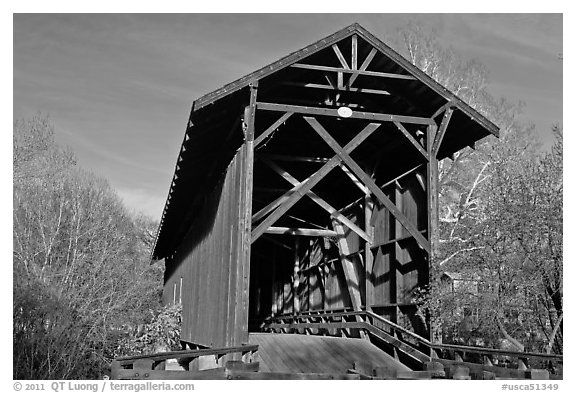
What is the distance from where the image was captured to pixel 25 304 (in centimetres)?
1318

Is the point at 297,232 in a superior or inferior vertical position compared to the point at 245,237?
superior

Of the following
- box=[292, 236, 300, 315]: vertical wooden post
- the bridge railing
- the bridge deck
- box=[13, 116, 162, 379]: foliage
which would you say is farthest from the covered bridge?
box=[13, 116, 162, 379]: foliage

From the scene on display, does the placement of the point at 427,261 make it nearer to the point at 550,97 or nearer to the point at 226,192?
the point at 226,192

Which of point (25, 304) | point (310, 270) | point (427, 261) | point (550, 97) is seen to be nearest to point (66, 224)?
point (25, 304)

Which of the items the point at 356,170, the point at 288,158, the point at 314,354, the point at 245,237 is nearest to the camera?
the point at 245,237

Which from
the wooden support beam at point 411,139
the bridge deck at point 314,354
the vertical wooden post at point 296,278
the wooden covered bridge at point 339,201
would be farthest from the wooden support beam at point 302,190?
the vertical wooden post at point 296,278

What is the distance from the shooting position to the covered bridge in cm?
968

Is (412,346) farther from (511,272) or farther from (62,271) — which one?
(62,271)

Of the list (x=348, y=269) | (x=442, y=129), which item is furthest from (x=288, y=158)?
(x=442, y=129)

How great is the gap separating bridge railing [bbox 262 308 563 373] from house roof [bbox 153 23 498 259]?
11.3ft

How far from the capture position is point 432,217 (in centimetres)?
1011

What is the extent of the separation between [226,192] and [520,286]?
199 inches

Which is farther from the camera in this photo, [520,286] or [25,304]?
[25,304]

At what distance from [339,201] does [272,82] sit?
495 cm
